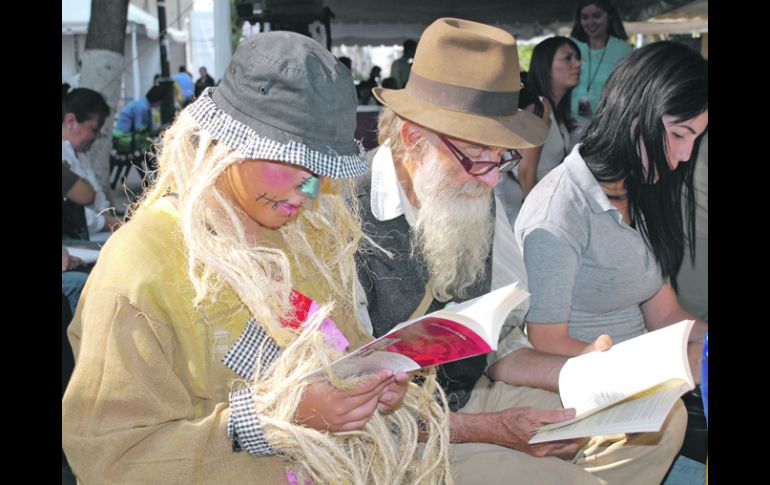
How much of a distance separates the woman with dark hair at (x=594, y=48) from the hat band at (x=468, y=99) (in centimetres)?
286

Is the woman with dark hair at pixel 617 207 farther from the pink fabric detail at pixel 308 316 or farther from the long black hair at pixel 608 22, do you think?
the long black hair at pixel 608 22

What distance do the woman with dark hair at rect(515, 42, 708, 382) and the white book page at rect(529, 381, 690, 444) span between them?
0.58 meters

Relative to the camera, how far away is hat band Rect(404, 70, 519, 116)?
7.70 feet

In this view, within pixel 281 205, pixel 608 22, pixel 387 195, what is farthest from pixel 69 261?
pixel 608 22

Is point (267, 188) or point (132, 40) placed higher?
point (132, 40)

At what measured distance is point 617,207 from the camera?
2.69 meters

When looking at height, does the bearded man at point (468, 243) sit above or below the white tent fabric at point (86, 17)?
below

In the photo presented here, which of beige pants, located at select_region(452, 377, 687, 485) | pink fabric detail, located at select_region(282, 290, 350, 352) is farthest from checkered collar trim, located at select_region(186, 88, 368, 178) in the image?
beige pants, located at select_region(452, 377, 687, 485)

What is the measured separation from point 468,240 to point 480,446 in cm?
58

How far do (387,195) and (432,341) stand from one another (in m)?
0.78

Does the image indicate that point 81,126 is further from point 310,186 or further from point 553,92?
point 310,186

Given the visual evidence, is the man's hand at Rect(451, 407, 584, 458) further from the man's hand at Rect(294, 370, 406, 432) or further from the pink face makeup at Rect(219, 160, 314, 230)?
the pink face makeup at Rect(219, 160, 314, 230)

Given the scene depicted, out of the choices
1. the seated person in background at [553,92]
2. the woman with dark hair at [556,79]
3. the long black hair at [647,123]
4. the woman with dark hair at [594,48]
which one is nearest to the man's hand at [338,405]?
the long black hair at [647,123]

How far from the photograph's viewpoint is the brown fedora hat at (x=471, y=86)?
2322 millimetres
